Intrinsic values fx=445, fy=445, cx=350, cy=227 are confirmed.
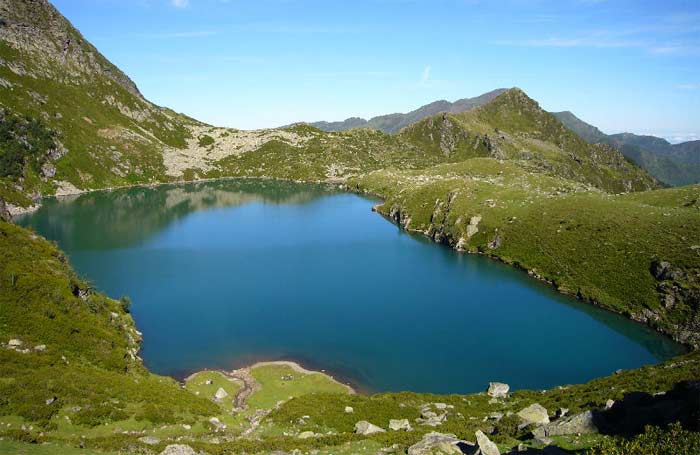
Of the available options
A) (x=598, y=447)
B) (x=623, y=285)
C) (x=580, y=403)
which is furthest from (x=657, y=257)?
(x=598, y=447)

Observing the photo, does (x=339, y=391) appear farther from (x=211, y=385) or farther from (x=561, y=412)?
(x=561, y=412)

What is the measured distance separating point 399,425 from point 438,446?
978cm

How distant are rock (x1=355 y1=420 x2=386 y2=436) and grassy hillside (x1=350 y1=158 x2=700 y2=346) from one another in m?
55.5

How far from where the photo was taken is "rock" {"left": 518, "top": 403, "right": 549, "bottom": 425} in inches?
1203

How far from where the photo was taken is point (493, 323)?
2699 inches

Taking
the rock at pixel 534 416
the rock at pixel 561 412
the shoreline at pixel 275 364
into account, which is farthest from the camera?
the shoreline at pixel 275 364

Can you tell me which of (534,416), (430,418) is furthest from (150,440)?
(534,416)

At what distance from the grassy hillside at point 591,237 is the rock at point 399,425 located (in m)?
52.4

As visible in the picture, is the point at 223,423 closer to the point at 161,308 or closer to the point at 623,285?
the point at 161,308

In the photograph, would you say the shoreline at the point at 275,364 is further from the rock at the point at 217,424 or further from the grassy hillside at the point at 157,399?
the rock at the point at 217,424

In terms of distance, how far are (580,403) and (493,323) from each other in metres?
35.1

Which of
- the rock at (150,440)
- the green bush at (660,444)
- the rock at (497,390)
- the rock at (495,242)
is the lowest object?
the rock at (497,390)

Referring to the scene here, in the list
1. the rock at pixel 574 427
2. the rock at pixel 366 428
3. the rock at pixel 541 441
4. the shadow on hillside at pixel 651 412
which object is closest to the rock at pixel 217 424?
the rock at pixel 366 428

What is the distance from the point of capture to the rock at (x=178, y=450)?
2513 cm
